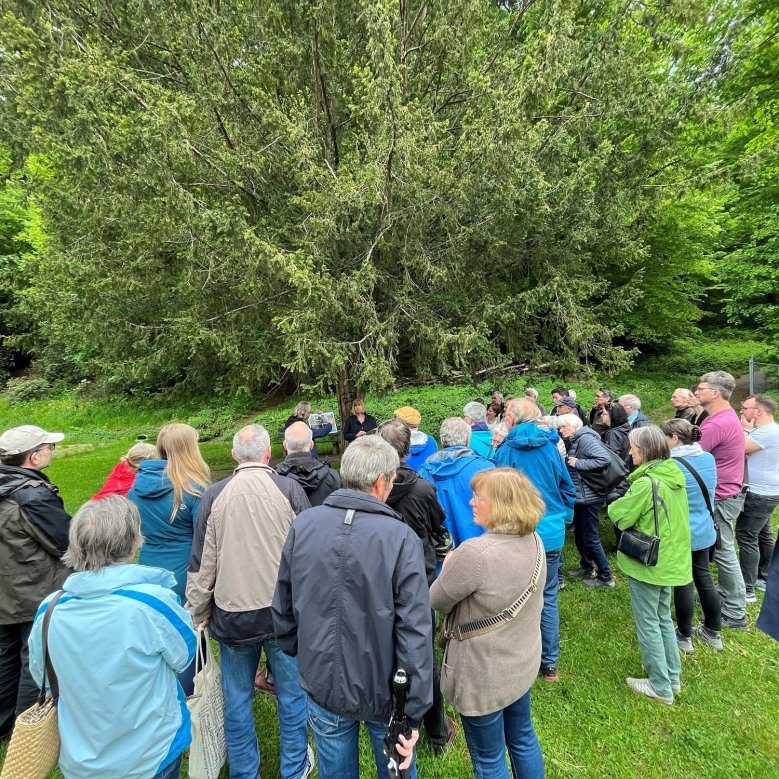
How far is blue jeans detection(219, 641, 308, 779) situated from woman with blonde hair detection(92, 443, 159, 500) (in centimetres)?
157

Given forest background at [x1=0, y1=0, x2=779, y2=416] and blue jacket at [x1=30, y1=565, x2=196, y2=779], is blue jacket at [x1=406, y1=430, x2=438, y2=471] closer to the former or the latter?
forest background at [x1=0, y1=0, x2=779, y2=416]

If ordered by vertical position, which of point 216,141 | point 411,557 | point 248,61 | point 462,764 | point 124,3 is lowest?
point 462,764

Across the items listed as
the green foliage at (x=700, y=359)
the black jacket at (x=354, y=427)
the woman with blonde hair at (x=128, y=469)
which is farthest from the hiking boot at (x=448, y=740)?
the green foliage at (x=700, y=359)

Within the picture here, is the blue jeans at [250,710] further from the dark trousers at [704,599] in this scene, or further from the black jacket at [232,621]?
Result: the dark trousers at [704,599]

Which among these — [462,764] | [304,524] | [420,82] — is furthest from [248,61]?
[462,764]

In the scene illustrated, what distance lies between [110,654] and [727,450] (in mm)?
4875

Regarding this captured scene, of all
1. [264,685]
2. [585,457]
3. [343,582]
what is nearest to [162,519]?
[264,685]

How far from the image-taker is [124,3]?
6094 millimetres

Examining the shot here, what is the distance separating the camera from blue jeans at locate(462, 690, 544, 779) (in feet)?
6.84

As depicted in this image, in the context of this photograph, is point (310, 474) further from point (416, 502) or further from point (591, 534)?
point (591, 534)

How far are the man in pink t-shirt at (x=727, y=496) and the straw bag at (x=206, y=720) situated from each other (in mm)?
4161

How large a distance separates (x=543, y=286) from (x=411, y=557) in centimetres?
550

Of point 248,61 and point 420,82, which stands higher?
point 248,61

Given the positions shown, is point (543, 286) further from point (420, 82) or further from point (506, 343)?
point (420, 82)
